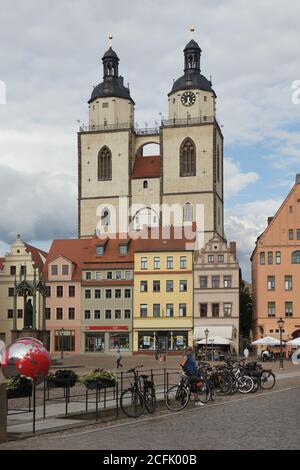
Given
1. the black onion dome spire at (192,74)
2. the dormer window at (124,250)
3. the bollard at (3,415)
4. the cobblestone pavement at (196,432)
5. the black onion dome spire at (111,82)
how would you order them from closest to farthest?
the cobblestone pavement at (196,432)
the bollard at (3,415)
the dormer window at (124,250)
the black onion dome spire at (192,74)
the black onion dome spire at (111,82)

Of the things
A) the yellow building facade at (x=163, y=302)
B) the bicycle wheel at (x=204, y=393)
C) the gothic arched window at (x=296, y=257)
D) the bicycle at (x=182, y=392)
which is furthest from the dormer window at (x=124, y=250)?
the bicycle at (x=182, y=392)

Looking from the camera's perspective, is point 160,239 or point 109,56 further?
point 109,56

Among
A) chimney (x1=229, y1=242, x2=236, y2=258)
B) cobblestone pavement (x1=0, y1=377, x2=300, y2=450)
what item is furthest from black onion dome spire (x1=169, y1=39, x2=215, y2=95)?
cobblestone pavement (x1=0, y1=377, x2=300, y2=450)

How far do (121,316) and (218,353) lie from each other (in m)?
14.4

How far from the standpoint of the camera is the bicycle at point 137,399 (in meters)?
20.8

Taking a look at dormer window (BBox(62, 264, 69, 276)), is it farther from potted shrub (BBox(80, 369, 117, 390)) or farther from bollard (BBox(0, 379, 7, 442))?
bollard (BBox(0, 379, 7, 442))

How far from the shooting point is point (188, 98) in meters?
104

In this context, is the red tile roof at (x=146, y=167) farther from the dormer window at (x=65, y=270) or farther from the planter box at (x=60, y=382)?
the planter box at (x=60, y=382)

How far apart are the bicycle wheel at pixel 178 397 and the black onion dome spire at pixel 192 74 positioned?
83887 mm

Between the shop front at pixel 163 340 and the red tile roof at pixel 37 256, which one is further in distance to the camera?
the red tile roof at pixel 37 256

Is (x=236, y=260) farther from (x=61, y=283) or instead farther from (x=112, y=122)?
(x=112, y=122)

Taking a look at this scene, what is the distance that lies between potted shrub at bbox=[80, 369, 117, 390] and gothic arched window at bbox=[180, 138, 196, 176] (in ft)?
251

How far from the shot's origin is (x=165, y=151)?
101 metres
